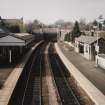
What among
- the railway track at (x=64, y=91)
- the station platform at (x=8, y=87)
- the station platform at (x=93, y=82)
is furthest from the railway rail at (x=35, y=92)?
the station platform at (x=93, y=82)

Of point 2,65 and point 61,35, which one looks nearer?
point 2,65

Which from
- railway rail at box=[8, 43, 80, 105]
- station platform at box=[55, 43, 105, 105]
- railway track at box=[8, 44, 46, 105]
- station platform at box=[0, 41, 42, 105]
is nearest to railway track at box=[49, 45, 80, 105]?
railway rail at box=[8, 43, 80, 105]

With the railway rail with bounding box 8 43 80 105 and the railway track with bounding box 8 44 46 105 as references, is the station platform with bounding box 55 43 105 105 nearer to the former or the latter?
the railway rail with bounding box 8 43 80 105

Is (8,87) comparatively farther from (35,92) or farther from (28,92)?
(35,92)

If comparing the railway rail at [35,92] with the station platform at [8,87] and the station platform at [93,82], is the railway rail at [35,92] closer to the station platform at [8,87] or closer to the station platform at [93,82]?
the station platform at [8,87]

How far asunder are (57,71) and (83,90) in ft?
39.7

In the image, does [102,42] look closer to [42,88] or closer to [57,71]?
[57,71]

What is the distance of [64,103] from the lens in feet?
64.3

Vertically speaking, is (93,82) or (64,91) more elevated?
(93,82)

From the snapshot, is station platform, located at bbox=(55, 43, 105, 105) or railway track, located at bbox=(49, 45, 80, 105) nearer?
station platform, located at bbox=(55, 43, 105, 105)

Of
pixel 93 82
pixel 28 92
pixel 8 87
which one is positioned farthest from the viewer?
pixel 93 82

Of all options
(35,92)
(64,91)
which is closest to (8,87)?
(35,92)

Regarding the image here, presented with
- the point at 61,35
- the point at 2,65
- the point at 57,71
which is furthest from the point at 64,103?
the point at 61,35

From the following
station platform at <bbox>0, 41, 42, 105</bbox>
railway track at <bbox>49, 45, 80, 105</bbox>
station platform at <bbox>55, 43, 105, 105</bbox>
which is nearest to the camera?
station platform at <bbox>0, 41, 42, 105</bbox>
